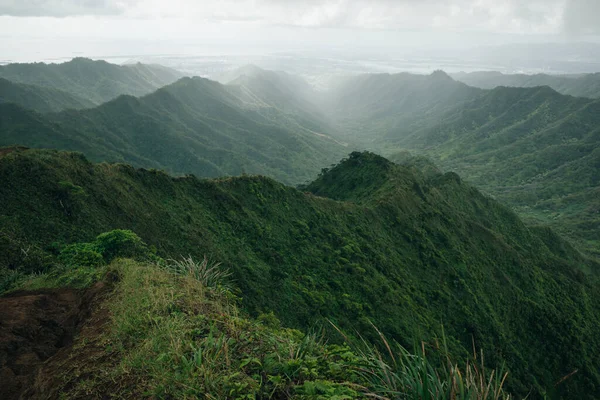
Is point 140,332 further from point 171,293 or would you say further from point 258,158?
point 258,158

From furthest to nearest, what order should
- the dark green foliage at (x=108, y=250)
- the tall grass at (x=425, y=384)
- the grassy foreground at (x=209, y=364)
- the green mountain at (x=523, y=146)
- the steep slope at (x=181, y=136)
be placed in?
the green mountain at (x=523, y=146)
the steep slope at (x=181, y=136)
the dark green foliage at (x=108, y=250)
the grassy foreground at (x=209, y=364)
the tall grass at (x=425, y=384)

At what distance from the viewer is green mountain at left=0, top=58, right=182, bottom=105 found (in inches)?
5595

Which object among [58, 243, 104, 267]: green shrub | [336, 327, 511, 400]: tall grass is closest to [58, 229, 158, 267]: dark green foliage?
[58, 243, 104, 267]: green shrub

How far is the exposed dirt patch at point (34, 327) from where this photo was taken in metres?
5.89

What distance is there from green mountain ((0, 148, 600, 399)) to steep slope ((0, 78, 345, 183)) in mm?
52643

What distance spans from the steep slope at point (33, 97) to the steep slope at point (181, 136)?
924 inches

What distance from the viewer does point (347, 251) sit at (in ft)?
78.2

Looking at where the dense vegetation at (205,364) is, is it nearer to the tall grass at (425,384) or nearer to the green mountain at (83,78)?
the tall grass at (425,384)

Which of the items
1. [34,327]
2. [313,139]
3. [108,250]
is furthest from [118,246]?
[313,139]

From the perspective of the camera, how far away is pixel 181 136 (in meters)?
89.4

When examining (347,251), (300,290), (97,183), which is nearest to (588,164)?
(347,251)

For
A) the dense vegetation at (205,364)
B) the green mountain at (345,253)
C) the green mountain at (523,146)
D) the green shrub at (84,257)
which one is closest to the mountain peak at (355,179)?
the green mountain at (345,253)

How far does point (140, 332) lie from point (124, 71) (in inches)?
8012

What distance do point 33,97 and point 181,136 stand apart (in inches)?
1920
